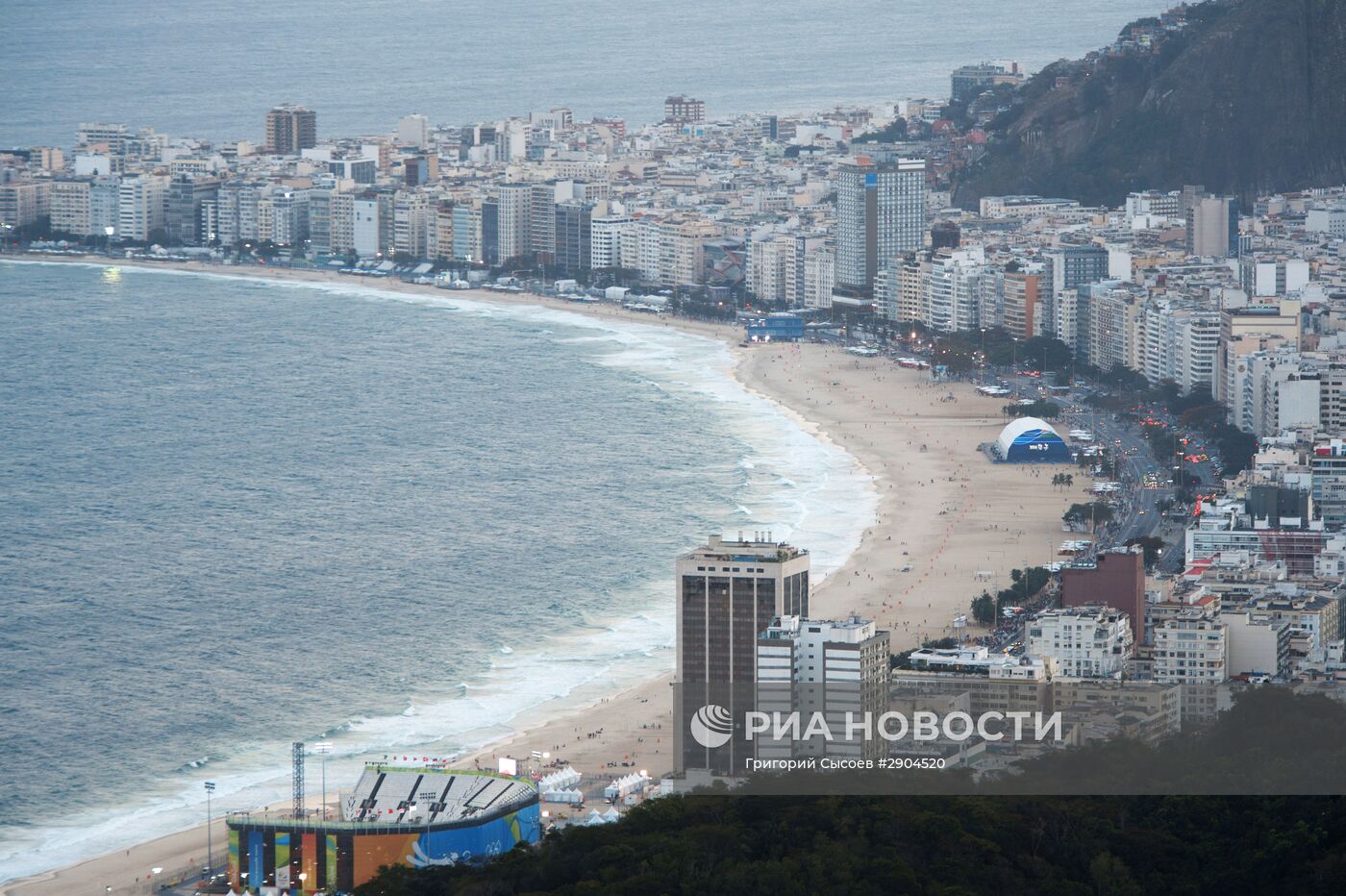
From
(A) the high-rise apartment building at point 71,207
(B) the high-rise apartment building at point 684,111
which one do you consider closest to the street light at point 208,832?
(A) the high-rise apartment building at point 71,207

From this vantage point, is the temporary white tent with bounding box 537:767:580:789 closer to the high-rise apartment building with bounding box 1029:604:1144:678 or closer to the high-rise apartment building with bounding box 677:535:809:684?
the high-rise apartment building with bounding box 677:535:809:684

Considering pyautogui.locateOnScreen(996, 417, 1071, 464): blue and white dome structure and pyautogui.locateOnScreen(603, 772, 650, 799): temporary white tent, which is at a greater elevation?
pyautogui.locateOnScreen(996, 417, 1071, 464): blue and white dome structure

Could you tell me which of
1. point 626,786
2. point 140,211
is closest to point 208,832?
point 626,786

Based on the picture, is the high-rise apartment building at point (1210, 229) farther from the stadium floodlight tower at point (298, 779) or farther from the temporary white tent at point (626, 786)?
the stadium floodlight tower at point (298, 779)

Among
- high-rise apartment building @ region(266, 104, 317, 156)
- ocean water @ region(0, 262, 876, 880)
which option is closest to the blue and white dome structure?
ocean water @ region(0, 262, 876, 880)

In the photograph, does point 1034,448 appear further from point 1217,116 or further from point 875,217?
point 1217,116

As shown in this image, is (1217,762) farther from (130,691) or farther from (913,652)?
(130,691)
